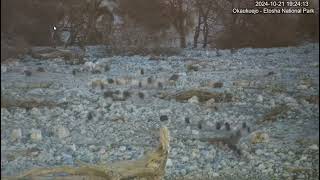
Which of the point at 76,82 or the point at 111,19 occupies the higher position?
the point at 111,19

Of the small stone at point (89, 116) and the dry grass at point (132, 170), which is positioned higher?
the small stone at point (89, 116)

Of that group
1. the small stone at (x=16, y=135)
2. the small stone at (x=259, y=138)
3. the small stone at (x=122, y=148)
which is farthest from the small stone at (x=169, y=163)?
the small stone at (x=16, y=135)

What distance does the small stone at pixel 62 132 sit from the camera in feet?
17.2

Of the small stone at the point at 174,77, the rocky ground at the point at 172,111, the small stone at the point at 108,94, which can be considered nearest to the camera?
the rocky ground at the point at 172,111

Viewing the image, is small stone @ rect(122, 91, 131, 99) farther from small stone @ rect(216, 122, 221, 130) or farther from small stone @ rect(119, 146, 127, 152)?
small stone @ rect(119, 146, 127, 152)

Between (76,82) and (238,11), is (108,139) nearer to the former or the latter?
(76,82)

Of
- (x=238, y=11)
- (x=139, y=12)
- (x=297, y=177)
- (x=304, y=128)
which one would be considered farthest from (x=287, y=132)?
(x=139, y=12)

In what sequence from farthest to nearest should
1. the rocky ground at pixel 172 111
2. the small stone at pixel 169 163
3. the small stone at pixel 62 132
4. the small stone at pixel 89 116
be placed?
the small stone at pixel 89 116 < the small stone at pixel 62 132 < the rocky ground at pixel 172 111 < the small stone at pixel 169 163

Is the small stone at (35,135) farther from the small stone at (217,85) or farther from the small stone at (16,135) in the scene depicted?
the small stone at (217,85)

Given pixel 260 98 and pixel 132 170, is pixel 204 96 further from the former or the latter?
pixel 132 170

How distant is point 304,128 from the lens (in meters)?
5.56

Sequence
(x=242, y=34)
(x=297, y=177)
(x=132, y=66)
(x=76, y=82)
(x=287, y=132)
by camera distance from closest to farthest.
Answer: (x=297, y=177), (x=287, y=132), (x=76, y=82), (x=132, y=66), (x=242, y=34)

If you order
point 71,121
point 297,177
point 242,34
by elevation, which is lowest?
point 297,177

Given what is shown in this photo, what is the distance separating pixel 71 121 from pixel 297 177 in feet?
6.02
